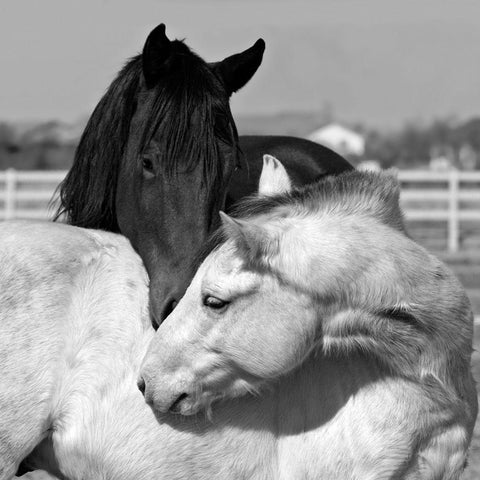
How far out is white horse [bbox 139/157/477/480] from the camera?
3.00 m

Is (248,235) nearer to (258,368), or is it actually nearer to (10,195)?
(258,368)

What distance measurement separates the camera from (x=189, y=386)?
10.2 ft

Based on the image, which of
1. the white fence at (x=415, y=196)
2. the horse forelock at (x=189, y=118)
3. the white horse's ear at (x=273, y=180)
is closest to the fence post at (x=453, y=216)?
the white fence at (x=415, y=196)

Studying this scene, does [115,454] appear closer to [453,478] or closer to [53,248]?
[53,248]

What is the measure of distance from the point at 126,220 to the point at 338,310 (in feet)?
4.41

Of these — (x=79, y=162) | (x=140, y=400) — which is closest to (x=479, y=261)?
(x=79, y=162)

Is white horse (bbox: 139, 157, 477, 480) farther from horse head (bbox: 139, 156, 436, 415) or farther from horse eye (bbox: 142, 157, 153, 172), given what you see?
horse eye (bbox: 142, 157, 153, 172)

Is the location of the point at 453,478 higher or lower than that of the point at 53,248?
lower

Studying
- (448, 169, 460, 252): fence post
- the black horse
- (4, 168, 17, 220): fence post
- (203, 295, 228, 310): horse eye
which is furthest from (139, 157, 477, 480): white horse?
(448, 169, 460, 252): fence post

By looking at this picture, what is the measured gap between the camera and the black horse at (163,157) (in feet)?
12.4

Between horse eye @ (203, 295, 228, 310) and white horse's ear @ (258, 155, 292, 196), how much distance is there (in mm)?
589

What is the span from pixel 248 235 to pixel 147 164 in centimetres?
123

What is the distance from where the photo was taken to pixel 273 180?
3572mm

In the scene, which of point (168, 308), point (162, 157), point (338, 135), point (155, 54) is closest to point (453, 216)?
point (155, 54)
